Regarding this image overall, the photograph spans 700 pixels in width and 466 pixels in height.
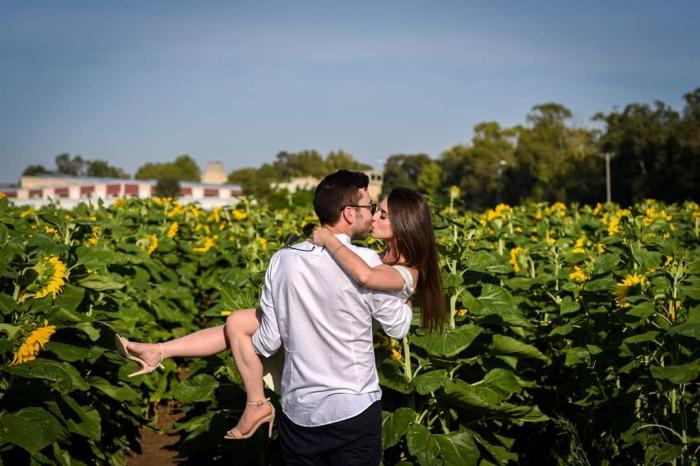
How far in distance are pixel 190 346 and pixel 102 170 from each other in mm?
154587

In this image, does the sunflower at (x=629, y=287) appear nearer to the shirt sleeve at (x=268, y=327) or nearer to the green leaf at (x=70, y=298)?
the shirt sleeve at (x=268, y=327)

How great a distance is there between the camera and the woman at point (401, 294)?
3.03 meters

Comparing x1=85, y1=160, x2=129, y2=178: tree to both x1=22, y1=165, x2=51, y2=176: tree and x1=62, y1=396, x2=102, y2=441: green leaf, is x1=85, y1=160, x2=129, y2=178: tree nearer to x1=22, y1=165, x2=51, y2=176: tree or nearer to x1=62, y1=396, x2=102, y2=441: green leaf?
x1=22, y1=165, x2=51, y2=176: tree

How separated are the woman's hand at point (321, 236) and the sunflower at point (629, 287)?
1.77 meters

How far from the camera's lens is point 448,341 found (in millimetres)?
3797

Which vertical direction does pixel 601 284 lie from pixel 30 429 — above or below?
above

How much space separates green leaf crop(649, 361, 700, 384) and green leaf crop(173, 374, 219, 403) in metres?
1.98

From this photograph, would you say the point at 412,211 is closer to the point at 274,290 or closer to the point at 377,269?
the point at 377,269

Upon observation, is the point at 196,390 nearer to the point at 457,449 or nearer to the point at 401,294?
the point at 457,449

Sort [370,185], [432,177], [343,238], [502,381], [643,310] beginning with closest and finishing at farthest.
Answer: [343,238]
[643,310]
[502,381]
[370,185]
[432,177]

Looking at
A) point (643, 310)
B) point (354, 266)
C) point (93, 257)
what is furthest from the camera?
point (93, 257)

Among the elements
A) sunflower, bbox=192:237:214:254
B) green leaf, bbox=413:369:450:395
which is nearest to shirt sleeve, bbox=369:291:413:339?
green leaf, bbox=413:369:450:395

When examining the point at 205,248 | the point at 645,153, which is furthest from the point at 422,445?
the point at 645,153

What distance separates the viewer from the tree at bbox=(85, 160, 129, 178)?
15188cm
